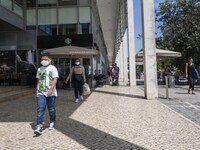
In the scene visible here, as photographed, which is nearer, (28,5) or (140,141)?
(140,141)

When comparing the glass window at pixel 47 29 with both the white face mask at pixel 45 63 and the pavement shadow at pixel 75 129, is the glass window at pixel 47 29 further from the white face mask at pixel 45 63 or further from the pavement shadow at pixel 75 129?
the white face mask at pixel 45 63

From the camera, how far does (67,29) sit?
24578 millimetres

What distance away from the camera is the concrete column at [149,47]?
13602 mm

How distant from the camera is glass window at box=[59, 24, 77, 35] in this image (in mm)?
24409

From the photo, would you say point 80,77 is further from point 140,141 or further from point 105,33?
point 105,33

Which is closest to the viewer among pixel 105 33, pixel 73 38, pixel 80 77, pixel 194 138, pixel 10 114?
pixel 194 138

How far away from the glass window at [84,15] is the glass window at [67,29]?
2.27 ft

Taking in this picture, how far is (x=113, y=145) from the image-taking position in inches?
231

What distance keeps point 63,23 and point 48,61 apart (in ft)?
58.0

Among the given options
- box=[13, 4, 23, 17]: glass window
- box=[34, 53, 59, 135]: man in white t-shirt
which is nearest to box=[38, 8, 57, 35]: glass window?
box=[13, 4, 23, 17]: glass window

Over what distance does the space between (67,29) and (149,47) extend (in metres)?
12.1

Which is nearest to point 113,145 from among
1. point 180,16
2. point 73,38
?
point 73,38

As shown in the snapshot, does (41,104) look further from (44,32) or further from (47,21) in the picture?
(47,21)

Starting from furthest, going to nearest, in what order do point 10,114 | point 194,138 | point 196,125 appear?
point 10,114 → point 196,125 → point 194,138
